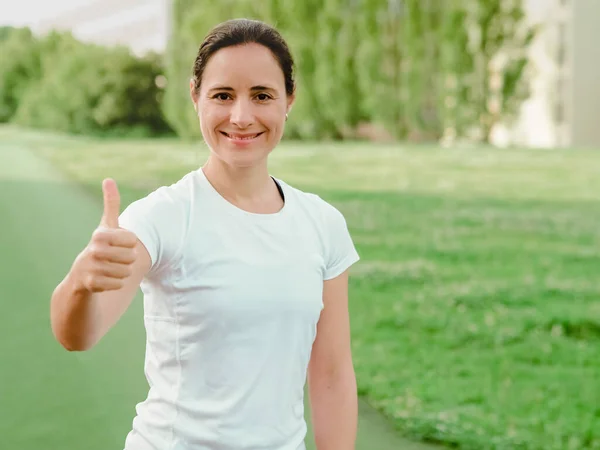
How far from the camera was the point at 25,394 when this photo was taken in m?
4.95

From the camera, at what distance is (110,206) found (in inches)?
62.7

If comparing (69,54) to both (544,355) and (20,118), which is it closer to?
(20,118)

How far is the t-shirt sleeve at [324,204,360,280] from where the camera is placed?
204 centimetres

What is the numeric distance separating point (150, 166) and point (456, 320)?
12.8m

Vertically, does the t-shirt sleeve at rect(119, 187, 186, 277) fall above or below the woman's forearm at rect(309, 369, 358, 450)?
above

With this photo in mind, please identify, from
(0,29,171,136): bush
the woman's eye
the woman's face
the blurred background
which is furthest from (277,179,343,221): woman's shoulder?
(0,29,171,136): bush

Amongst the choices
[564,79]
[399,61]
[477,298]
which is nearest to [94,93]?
[399,61]

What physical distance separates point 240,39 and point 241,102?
0.38 feet

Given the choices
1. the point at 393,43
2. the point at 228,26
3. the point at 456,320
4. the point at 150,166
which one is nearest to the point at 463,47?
the point at 393,43

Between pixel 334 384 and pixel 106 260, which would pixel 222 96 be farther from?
pixel 334 384

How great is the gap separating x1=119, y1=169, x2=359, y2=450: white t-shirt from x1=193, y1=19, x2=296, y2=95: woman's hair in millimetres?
238

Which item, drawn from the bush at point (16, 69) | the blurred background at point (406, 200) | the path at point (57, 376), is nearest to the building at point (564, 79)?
the blurred background at point (406, 200)

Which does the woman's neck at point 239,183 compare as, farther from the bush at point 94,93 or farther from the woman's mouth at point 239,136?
the bush at point 94,93

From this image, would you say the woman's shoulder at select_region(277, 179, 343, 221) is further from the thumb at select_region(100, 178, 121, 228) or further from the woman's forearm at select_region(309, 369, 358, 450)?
the thumb at select_region(100, 178, 121, 228)
